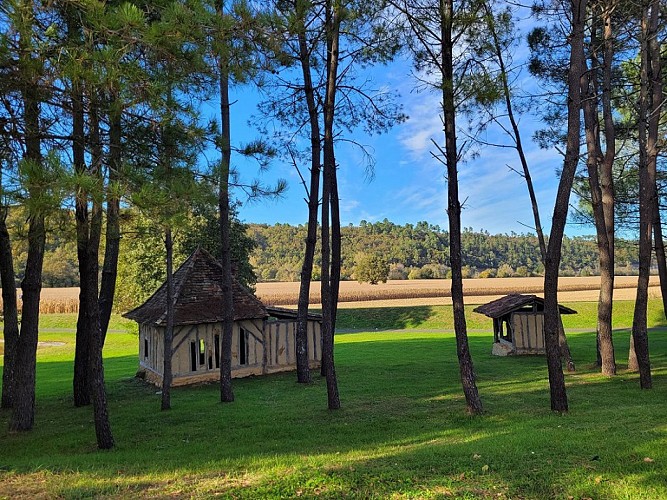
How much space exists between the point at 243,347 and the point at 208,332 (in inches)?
56.9

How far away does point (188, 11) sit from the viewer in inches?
236

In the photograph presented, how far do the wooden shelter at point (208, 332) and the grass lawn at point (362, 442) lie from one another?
90cm

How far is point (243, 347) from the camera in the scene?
15.6m

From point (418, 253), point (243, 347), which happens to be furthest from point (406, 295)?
point (418, 253)

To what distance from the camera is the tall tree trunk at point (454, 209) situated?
842 centimetres

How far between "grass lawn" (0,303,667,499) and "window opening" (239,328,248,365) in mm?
960

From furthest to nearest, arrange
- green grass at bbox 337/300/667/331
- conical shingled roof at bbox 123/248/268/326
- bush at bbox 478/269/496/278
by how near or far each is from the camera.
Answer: bush at bbox 478/269/496/278
green grass at bbox 337/300/667/331
conical shingled roof at bbox 123/248/268/326

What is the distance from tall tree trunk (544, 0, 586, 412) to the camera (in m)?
8.31

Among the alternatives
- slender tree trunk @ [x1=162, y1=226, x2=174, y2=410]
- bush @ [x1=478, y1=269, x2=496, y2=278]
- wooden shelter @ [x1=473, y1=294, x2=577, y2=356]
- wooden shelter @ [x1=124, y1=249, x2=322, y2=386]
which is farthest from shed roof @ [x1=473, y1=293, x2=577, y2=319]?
bush @ [x1=478, y1=269, x2=496, y2=278]

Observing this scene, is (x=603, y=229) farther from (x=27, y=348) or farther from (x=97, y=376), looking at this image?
(x=27, y=348)

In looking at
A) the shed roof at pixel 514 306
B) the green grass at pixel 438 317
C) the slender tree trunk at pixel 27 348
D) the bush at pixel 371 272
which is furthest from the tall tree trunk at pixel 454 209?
the bush at pixel 371 272

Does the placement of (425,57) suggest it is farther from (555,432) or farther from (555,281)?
(555,432)

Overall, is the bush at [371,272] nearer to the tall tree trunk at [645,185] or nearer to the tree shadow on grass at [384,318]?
the tree shadow on grass at [384,318]

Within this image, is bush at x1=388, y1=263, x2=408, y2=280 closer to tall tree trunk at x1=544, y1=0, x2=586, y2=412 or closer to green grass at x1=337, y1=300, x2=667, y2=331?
green grass at x1=337, y1=300, x2=667, y2=331
